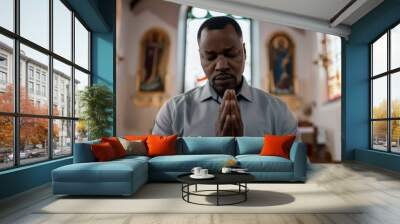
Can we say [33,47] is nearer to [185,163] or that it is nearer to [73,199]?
[73,199]

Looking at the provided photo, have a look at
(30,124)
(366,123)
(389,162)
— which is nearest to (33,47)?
(30,124)

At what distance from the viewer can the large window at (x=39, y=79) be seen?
4832 mm

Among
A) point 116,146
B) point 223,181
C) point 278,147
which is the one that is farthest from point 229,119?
point 223,181

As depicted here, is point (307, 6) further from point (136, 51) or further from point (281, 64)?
point (136, 51)

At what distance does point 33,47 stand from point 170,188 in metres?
2.75

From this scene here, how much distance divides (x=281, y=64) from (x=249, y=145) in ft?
18.7

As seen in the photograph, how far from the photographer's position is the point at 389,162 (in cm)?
732

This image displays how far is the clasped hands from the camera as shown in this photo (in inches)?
307

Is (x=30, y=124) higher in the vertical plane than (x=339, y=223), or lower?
higher

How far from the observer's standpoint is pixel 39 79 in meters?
5.79

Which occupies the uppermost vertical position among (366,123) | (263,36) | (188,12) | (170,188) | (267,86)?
(188,12)

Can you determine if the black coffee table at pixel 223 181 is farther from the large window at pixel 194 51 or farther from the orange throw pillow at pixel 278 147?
the large window at pixel 194 51

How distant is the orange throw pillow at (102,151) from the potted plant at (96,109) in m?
2.10

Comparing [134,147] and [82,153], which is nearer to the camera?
[82,153]
